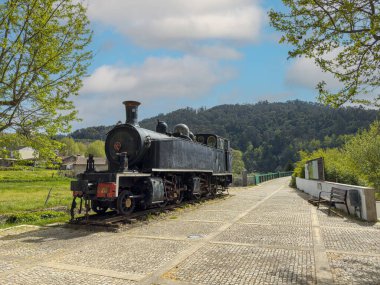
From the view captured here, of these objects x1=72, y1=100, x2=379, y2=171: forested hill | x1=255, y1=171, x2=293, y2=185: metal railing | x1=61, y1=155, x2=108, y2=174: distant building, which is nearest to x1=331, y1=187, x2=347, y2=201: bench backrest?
x1=255, y1=171, x2=293, y2=185: metal railing

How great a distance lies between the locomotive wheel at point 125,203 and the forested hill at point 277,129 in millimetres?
87447

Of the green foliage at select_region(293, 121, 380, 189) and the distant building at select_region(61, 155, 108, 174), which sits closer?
the green foliage at select_region(293, 121, 380, 189)

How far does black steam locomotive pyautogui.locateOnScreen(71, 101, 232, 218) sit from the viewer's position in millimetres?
9758

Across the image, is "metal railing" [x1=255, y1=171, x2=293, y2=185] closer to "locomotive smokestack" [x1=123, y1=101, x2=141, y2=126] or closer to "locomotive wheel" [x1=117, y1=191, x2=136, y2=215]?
"locomotive smokestack" [x1=123, y1=101, x2=141, y2=126]

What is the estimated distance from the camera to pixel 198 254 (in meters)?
6.56

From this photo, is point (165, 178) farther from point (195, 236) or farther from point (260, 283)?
point (260, 283)

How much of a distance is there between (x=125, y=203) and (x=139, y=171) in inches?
55.2

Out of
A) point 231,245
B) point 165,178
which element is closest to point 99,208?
point 165,178

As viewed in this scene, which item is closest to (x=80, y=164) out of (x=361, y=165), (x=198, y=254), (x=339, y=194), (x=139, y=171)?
(x=361, y=165)

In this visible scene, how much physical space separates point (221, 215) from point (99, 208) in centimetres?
444

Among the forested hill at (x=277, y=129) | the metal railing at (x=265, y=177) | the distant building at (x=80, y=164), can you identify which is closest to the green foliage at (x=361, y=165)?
the metal railing at (x=265, y=177)

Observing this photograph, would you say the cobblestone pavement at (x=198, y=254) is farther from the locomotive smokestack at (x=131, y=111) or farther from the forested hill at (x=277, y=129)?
the forested hill at (x=277, y=129)

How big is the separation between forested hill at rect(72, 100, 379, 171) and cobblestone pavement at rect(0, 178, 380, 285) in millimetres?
89120

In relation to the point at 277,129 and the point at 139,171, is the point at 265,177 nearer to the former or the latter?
the point at 139,171
